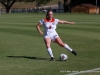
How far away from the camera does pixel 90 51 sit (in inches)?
628

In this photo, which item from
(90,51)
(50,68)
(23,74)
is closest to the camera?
(23,74)

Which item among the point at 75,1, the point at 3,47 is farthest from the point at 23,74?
the point at 75,1

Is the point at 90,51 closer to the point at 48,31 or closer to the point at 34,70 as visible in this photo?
the point at 48,31

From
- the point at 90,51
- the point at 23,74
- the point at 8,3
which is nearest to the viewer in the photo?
the point at 23,74

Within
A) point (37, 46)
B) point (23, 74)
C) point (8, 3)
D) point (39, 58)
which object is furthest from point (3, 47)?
point (8, 3)

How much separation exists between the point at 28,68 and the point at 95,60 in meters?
2.78

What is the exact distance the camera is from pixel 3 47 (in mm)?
17406

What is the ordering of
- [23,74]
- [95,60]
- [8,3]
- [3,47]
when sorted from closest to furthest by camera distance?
[23,74], [95,60], [3,47], [8,3]

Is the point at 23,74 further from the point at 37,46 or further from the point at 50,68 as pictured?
the point at 37,46

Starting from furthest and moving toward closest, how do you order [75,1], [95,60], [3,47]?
[75,1] → [3,47] → [95,60]

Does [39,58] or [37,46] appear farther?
[37,46]

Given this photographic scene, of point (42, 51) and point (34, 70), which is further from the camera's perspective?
point (42, 51)

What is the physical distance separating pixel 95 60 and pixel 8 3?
11972 centimetres

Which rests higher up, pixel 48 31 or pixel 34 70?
pixel 48 31
